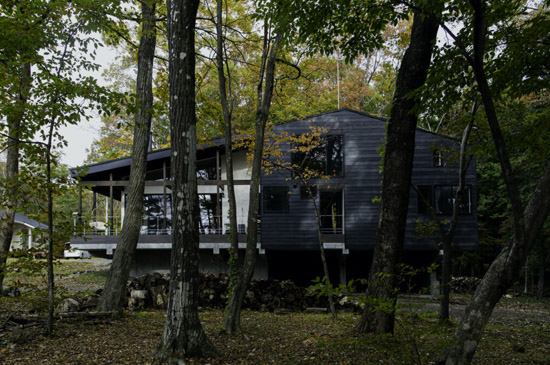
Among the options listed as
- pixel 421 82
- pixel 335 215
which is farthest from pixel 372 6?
pixel 335 215

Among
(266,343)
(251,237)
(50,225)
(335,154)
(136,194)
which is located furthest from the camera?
(335,154)

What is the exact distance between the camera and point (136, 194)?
9477 millimetres

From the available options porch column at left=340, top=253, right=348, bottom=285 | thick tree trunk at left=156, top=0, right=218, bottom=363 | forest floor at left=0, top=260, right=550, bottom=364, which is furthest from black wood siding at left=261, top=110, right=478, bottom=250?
thick tree trunk at left=156, top=0, right=218, bottom=363

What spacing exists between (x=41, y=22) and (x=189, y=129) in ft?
15.0

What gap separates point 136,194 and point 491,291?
7460mm

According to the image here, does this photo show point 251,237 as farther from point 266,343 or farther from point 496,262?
point 496,262

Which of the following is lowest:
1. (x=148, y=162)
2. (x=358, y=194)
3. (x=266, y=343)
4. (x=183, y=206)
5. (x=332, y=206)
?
(x=266, y=343)

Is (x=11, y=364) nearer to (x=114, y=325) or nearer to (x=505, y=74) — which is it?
(x=114, y=325)

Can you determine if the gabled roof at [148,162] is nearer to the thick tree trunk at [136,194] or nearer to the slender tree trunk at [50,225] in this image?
the thick tree trunk at [136,194]

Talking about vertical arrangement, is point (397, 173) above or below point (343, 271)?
above

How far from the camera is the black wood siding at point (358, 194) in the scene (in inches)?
672

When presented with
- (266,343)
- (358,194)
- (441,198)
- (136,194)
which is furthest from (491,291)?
(441,198)

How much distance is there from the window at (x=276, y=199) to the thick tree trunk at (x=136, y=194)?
813 centimetres

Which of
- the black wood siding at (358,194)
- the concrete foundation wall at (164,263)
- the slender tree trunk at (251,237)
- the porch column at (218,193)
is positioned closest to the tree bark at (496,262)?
the slender tree trunk at (251,237)
